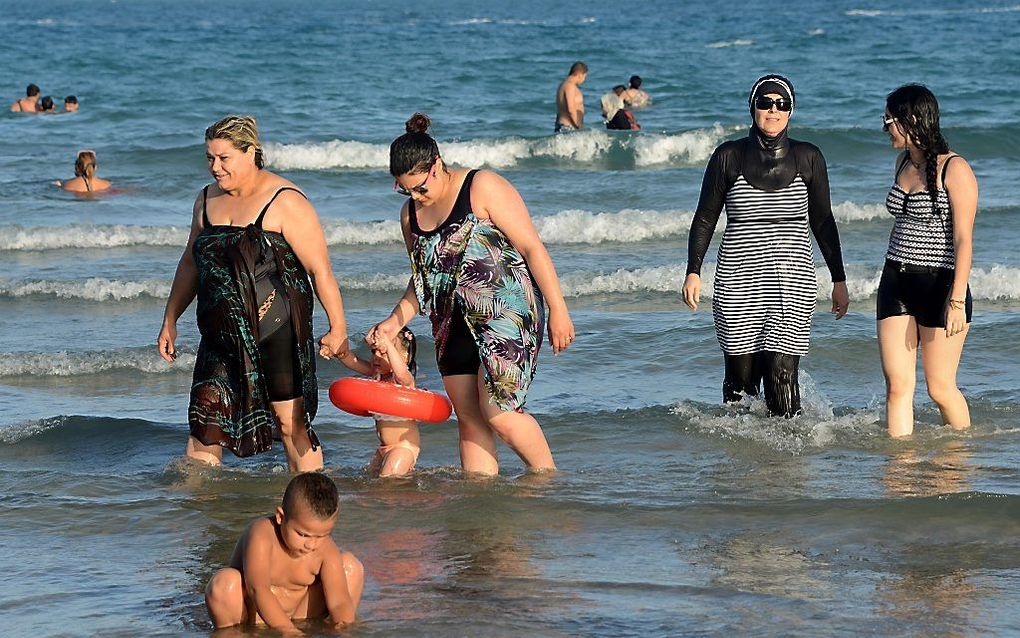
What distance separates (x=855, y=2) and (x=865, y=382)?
57.5m

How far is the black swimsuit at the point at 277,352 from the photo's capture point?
543 cm

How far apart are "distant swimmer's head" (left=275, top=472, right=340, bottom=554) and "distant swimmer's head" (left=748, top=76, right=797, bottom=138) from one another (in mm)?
2937

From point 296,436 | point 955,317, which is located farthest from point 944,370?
point 296,436

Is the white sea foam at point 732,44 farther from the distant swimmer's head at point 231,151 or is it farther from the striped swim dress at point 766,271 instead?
the distant swimmer's head at point 231,151

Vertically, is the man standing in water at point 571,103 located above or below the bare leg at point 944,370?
above

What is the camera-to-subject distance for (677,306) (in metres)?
10.2

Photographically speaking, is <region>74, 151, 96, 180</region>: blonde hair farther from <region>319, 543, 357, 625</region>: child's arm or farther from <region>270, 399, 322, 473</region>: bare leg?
<region>319, 543, 357, 625</region>: child's arm

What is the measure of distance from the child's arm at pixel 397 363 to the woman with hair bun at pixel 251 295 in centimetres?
19

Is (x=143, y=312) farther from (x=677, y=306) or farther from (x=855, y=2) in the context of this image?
(x=855, y=2)

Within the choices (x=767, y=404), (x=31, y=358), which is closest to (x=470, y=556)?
(x=767, y=404)

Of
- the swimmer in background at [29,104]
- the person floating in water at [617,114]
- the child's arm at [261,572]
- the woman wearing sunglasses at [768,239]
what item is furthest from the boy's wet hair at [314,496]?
the swimmer in background at [29,104]

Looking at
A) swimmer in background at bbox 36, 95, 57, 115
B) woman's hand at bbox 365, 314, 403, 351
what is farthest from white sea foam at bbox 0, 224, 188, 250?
swimmer in background at bbox 36, 95, 57, 115

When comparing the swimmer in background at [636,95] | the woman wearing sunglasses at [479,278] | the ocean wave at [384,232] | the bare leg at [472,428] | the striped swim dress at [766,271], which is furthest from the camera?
the swimmer in background at [636,95]

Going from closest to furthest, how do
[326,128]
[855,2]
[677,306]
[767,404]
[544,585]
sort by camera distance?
[544,585]
[767,404]
[677,306]
[326,128]
[855,2]
